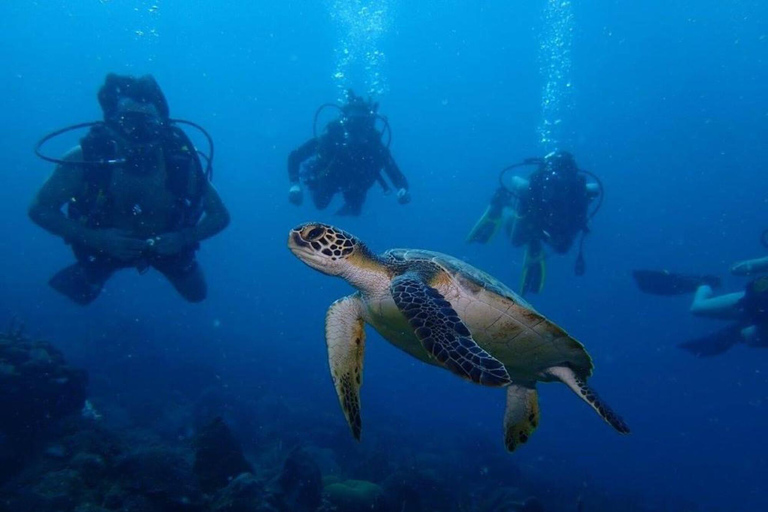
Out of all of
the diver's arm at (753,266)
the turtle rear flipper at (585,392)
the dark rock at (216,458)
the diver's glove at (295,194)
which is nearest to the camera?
the turtle rear flipper at (585,392)

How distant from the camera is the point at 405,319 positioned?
2.50 meters

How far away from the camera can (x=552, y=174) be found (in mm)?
9688

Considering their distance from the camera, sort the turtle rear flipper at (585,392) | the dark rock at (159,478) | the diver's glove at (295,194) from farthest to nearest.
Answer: the diver's glove at (295,194)
the dark rock at (159,478)
the turtle rear flipper at (585,392)

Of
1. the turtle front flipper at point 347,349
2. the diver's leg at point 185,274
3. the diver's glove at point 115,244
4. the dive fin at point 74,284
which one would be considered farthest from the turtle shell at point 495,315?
the dive fin at point 74,284

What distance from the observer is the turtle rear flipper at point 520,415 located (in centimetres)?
383

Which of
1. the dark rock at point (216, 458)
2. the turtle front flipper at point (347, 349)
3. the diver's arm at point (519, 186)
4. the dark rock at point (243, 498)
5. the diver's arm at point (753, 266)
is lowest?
the diver's arm at point (753, 266)

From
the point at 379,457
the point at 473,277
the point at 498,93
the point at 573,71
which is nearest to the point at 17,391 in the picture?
the point at 473,277

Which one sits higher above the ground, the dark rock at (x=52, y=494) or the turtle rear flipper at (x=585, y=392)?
the turtle rear flipper at (x=585, y=392)

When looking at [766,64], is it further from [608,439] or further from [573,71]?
[608,439]

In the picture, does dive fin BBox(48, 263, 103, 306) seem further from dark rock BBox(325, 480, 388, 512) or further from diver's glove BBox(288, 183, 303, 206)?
dark rock BBox(325, 480, 388, 512)

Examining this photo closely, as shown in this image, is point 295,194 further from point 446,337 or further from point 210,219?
point 446,337

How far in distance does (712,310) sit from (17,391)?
13.3 metres

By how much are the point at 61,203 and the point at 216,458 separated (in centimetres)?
413

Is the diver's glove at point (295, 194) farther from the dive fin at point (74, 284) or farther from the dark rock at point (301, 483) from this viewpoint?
the dark rock at point (301, 483)
